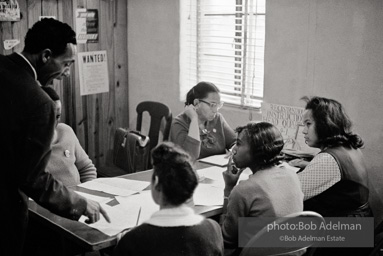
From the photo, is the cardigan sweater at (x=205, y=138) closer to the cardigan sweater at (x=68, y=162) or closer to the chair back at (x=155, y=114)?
the chair back at (x=155, y=114)

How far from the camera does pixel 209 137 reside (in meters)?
3.69

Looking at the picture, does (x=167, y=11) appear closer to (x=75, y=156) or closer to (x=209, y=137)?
(x=209, y=137)

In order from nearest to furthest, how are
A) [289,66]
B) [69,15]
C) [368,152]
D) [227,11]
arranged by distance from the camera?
[368,152]
[289,66]
[227,11]
[69,15]

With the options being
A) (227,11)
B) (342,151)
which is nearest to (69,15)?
(227,11)

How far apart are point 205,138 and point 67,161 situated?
1.13 metres

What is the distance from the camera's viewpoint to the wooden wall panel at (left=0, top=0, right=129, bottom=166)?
4.55 metres

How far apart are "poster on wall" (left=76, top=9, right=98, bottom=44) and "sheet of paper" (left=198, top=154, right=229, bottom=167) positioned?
6.26 feet

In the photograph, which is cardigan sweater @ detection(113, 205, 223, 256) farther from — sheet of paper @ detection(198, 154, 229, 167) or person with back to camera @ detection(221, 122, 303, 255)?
sheet of paper @ detection(198, 154, 229, 167)

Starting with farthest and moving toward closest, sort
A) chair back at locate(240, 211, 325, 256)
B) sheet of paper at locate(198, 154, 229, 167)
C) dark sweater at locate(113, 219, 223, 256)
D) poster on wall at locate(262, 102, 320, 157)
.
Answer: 1. poster on wall at locate(262, 102, 320, 157)
2. sheet of paper at locate(198, 154, 229, 167)
3. chair back at locate(240, 211, 325, 256)
4. dark sweater at locate(113, 219, 223, 256)

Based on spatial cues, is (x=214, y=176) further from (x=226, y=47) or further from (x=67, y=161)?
(x=226, y=47)

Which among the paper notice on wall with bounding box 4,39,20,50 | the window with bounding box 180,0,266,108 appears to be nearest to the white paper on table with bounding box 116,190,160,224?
the window with bounding box 180,0,266,108

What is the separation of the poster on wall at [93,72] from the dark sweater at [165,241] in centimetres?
326

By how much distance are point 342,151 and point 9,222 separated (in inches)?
63.3

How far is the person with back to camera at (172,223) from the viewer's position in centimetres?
165
